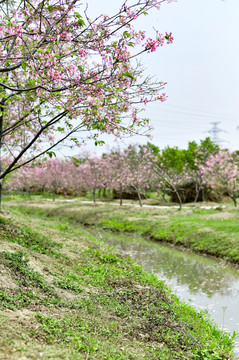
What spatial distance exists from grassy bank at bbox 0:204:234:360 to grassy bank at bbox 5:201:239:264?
24.8 ft

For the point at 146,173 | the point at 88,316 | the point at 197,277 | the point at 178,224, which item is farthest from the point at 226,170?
the point at 88,316

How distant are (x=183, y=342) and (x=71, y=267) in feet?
15.6

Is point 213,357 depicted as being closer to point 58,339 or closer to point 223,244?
point 58,339

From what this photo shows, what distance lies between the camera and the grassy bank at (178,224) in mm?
16766

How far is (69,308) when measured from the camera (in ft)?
21.8

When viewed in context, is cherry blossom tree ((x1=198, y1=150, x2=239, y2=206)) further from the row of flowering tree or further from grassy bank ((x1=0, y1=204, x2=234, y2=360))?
grassy bank ((x1=0, y1=204, x2=234, y2=360))

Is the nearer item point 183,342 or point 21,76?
point 183,342

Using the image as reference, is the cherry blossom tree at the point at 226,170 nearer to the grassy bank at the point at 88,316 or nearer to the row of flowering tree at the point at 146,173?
the row of flowering tree at the point at 146,173

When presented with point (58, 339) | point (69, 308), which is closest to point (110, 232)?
point (69, 308)

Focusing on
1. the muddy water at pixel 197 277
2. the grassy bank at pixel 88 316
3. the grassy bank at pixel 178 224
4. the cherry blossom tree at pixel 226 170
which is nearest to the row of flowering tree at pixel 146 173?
the cherry blossom tree at pixel 226 170

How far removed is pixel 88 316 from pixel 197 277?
7.31 meters

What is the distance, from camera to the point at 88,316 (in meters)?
6.35

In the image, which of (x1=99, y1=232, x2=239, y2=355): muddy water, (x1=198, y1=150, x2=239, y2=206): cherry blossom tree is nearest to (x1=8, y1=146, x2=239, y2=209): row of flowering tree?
(x1=198, y1=150, x2=239, y2=206): cherry blossom tree

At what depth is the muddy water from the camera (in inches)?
359
